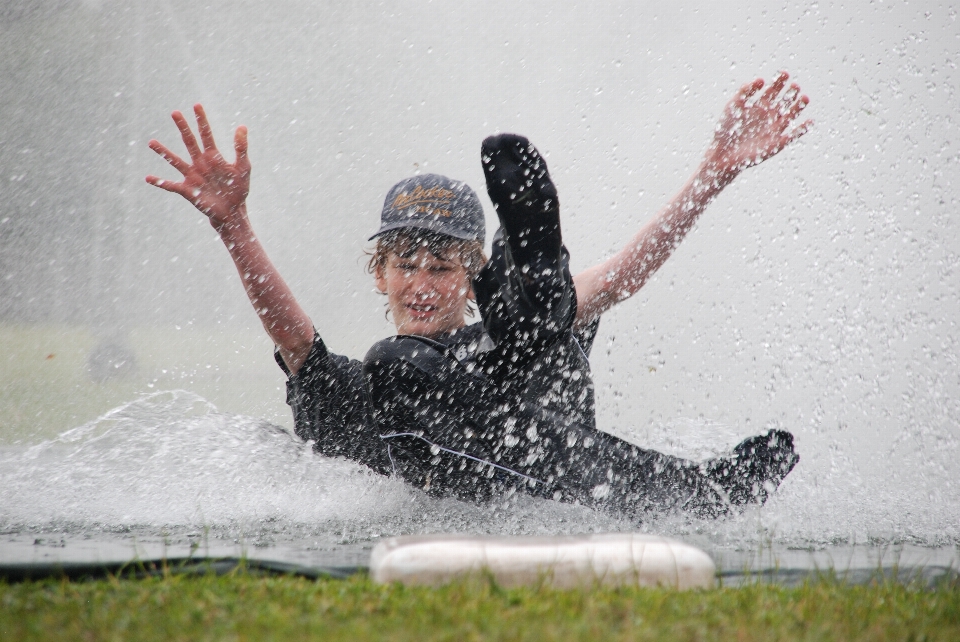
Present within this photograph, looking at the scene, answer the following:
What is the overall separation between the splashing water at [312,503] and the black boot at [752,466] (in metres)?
0.09

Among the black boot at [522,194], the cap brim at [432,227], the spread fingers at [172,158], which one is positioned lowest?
the black boot at [522,194]

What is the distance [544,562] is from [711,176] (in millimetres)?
1953

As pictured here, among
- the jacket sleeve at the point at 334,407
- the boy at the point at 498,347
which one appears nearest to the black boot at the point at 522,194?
the boy at the point at 498,347

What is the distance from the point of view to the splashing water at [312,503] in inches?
91.7

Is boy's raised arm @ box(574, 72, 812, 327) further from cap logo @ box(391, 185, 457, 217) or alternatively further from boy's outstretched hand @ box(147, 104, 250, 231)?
boy's outstretched hand @ box(147, 104, 250, 231)

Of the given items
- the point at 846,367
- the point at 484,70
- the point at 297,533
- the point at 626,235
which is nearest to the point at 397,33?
the point at 484,70

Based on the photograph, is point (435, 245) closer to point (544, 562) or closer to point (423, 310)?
point (423, 310)

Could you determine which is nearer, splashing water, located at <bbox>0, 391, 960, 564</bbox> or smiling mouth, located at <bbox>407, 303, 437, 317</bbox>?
splashing water, located at <bbox>0, 391, 960, 564</bbox>

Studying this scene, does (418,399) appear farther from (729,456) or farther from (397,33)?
(397,33)

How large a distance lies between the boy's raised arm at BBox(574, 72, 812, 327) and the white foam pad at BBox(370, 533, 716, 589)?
5.04ft

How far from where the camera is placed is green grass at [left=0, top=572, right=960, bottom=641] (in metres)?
1.21

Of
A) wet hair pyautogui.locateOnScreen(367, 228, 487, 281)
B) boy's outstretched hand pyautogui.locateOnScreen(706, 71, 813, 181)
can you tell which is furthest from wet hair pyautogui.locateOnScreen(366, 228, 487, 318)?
boy's outstretched hand pyautogui.locateOnScreen(706, 71, 813, 181)

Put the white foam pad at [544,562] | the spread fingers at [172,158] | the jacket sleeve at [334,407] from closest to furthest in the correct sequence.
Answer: the white foam pad at [544,562], the spread fingers at [172,158], the jacket sleeve at [334,407]

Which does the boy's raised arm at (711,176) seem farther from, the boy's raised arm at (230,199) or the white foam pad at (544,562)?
the white foam pad at (544,562)
